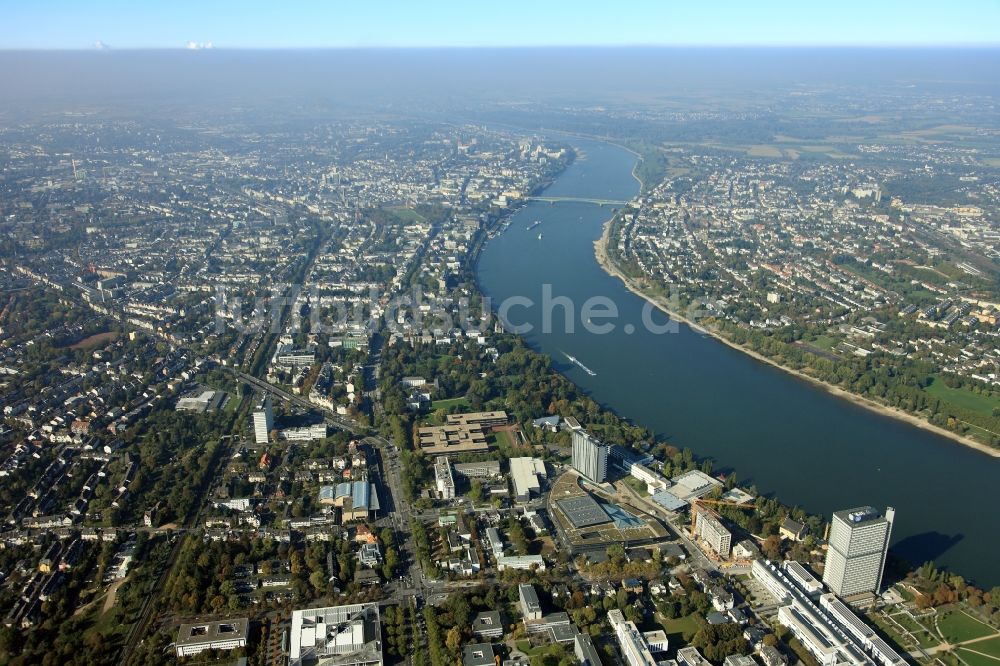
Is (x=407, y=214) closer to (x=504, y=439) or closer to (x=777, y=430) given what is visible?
(x=504, y=439)

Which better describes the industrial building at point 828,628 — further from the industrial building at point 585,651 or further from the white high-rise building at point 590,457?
the white high-rise building at point 590,457

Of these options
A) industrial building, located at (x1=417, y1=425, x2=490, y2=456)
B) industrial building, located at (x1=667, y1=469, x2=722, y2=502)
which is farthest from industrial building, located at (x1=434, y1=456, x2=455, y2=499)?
industrial building, located at (x1=667, y1=469, x2=722, y2=502)

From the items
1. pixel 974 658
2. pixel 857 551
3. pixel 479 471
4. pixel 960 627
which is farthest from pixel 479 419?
pixel 974 658

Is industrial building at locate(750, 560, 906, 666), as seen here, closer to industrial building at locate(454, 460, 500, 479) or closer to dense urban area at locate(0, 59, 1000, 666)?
dense urban area at locate(0, 59, 1000, 666)

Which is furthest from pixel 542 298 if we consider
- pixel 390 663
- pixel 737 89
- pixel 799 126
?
pixel 737 89

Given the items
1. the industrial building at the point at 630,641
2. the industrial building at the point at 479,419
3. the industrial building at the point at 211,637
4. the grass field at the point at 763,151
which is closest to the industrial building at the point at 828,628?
the industrial building at the point at 630,641

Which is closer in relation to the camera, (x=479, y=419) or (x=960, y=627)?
(x=960, y=627)
